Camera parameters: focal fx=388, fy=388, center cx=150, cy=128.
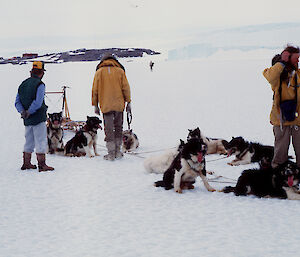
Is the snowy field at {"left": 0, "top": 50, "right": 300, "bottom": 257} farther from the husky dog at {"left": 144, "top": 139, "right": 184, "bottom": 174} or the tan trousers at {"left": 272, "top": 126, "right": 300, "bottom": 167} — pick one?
the tan trousers at {"left": 272, "top": 126, "right": 300, "bottom": 167}

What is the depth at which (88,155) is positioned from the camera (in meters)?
7.24

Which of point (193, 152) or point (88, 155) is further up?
point (193, 152)

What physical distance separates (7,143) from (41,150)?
3410 mm

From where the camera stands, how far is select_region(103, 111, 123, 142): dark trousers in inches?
271

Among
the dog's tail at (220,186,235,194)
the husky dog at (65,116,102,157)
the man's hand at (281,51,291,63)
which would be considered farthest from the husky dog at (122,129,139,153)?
the man's hand at (281,51,291,63)

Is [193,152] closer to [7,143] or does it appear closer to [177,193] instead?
[177,193]

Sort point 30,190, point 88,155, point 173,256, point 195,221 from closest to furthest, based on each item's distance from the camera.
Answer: point 173,256 → point 195,221 → point 30,190 → point 88,155

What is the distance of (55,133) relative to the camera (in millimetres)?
7426

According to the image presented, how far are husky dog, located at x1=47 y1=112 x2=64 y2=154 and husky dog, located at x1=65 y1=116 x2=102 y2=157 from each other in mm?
223

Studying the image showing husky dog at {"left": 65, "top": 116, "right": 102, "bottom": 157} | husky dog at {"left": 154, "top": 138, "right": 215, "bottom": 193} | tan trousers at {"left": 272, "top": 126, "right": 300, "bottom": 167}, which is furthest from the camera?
husky dog at {"left": 65, "top": 116, "right": 102, "bottom": 157}

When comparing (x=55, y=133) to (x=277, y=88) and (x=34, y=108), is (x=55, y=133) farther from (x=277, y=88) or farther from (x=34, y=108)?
(x=277, y=88)

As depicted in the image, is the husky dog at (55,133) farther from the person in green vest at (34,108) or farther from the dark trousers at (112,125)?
the person in green vest at (34,108)

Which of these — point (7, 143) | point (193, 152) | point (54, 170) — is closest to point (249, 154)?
point (193, 152)

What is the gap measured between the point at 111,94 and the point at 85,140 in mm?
1084
